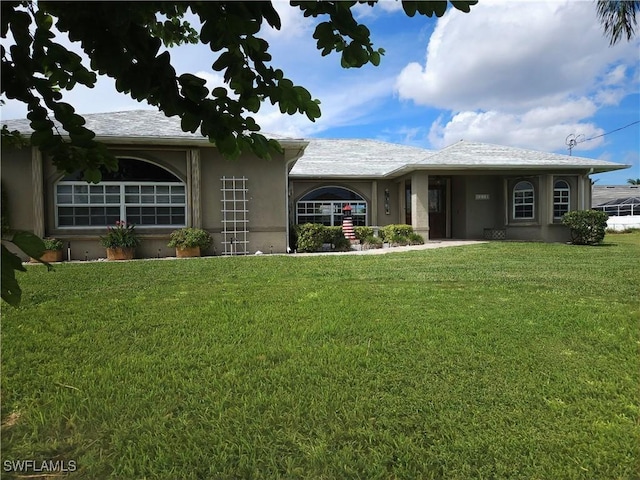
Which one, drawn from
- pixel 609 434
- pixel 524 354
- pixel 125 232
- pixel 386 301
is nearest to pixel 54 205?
pixel 125 232

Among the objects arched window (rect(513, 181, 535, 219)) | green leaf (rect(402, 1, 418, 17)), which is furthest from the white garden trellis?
green leaf (rect(402, 1, 418, 17))

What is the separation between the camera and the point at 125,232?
1203 cm

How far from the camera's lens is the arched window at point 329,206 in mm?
17953

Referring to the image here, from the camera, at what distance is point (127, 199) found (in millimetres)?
12648

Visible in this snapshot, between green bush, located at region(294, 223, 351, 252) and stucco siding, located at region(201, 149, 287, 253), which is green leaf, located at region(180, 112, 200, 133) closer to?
stucco siding, located at region(201, 149, 287, 253)

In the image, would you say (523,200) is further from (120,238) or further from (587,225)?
(120,238)

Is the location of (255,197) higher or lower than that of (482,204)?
higher

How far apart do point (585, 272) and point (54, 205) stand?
1433cm

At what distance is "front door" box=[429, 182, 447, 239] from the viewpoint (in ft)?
61.4

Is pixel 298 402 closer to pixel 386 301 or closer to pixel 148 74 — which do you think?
pixel 148 74

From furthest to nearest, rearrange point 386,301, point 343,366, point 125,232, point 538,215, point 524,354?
point 538,215, point 125,232, point 386,301, point 524,354, point 343,366

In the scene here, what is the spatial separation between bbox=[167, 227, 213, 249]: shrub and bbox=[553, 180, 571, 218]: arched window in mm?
13723

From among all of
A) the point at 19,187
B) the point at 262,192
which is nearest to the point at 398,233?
the point at 262,192

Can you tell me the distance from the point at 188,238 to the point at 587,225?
557 inches
